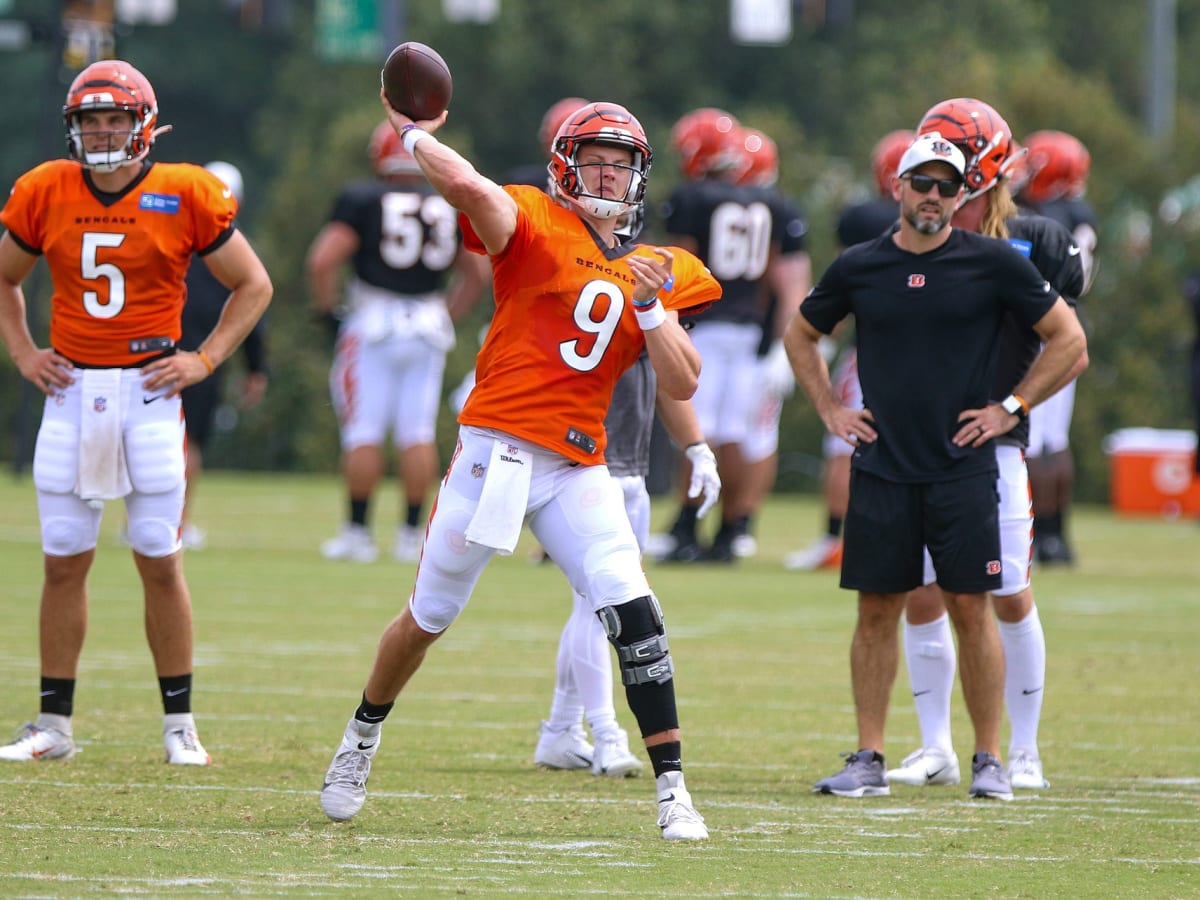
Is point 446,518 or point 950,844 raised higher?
point 446,518

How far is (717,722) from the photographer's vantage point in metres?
7.76

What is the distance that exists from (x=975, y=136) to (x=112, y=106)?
245 centimetres

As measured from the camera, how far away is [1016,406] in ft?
21.4

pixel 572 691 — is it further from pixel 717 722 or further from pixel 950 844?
pixel 950 844

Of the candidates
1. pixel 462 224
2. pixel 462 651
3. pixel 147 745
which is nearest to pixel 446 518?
pixel 462 224

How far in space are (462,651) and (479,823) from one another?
3835mm

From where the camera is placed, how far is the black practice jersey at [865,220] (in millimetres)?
11789

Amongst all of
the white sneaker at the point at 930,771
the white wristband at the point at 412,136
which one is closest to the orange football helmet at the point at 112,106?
the white wristband at the point at 412,136

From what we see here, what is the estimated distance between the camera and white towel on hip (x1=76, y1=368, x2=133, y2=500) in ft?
21.7

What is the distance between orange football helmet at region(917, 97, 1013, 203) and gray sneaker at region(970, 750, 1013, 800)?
158 centimetres

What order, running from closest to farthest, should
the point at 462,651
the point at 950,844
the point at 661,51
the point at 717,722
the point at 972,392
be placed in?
the point at 950,844, the point at 972,392, the point at 717,722, the point at 462,651, the point at 661,51

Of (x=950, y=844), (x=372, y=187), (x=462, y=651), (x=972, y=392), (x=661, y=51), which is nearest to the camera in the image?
(x=950, y=844)

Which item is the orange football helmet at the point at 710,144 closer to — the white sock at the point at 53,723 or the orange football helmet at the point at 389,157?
the orange football helmet at the point at 389,157

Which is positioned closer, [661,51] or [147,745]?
[147,745]
